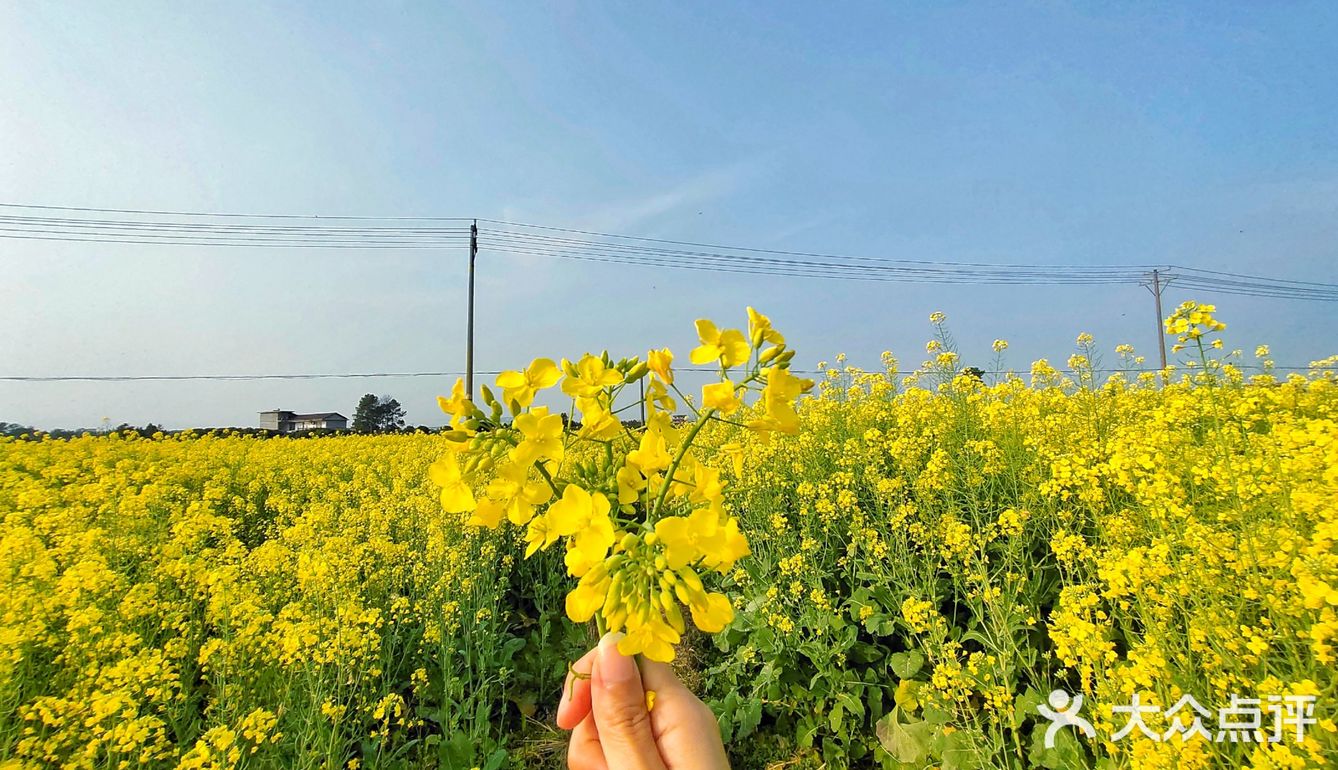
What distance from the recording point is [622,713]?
94cm

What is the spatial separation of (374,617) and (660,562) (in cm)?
216

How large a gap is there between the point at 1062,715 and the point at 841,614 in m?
1.19

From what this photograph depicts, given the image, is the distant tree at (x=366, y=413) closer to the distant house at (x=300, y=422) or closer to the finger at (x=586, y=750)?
the distant house at (x=300, y=422)

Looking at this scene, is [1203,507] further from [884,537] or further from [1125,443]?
[884,537]

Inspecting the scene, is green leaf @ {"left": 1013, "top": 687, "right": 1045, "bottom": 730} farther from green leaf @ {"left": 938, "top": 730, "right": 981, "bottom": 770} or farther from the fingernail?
the fingernail

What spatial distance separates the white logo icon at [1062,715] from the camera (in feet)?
6.37

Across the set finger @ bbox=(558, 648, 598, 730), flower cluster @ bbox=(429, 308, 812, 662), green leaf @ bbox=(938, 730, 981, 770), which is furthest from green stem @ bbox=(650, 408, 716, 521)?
green leaf @ bbox=(938, 730, 981, 770)

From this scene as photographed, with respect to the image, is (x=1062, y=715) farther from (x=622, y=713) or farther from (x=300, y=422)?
(x=300, y=422)

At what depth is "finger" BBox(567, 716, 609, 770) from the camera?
1057mm

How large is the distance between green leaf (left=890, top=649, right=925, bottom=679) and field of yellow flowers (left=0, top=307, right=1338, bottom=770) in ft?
0.19

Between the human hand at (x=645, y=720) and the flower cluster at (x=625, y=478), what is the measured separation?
0.30ft

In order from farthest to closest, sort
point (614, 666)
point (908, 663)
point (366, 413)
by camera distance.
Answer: point (366, 413) → point (908, 663) → point (614, 666)

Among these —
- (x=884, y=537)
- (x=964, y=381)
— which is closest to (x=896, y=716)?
(x=884, y=537)

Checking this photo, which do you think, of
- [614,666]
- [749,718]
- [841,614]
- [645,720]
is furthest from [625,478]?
[841,614]
